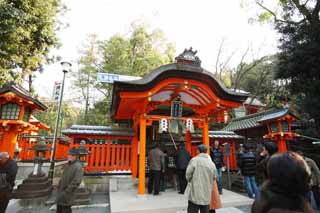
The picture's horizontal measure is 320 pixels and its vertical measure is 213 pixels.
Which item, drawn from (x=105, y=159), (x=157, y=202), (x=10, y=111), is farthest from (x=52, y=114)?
(x=157, y=202)

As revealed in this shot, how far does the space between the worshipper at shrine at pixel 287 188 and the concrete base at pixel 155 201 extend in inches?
159

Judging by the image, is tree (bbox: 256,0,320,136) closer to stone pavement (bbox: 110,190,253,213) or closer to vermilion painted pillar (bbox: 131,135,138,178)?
stone pavement (bbox: 110,190,253,213)

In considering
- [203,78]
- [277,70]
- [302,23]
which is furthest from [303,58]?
[203,78]

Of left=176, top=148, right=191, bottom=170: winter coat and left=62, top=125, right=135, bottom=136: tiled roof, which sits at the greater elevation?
left=62, top=125, right=135, bottom=136: tiled roof

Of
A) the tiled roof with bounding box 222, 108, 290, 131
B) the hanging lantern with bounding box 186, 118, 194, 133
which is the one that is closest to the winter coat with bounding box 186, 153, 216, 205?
the hanging lantern with bounding box 186, 118, 194, 133

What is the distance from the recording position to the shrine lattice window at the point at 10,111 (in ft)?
24.2

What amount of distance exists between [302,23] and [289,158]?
10.5m

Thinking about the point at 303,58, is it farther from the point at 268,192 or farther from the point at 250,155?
the point at 268,192

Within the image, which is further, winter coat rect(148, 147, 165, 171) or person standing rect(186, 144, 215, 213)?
winter coat rect(148, 147, 165, 171)

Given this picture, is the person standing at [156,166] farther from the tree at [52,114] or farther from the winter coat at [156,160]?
the tree at [52,114]

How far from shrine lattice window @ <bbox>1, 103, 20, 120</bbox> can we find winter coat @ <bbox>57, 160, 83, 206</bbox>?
19.2 ft

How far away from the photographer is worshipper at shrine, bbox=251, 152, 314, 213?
1.26 meters

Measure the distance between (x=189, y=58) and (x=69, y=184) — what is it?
16.4 feet

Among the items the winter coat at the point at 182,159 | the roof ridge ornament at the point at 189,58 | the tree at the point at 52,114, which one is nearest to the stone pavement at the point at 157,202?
the winter coat at the point at 182,159
